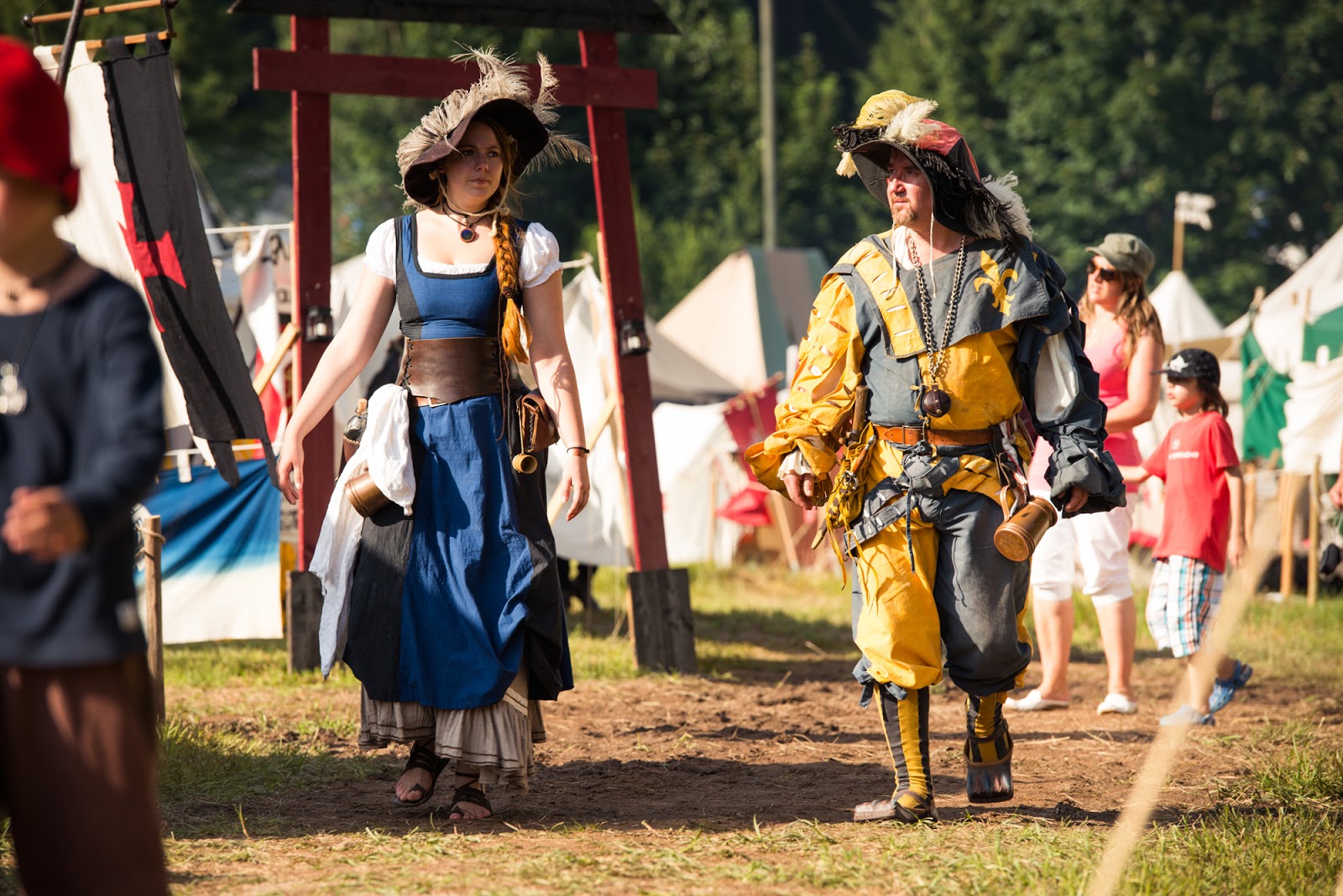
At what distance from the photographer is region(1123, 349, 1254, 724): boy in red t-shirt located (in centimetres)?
618

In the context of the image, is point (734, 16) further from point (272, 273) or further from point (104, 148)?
point (104, 148)

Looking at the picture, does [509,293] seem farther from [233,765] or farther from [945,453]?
[233,765]

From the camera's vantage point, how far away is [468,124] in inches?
167

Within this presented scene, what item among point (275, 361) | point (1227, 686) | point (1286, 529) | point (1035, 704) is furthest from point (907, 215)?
point (1286, 529)

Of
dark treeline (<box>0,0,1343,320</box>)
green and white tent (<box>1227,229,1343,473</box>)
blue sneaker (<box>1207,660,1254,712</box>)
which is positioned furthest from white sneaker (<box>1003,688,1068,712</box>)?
dark treeline (<box>0,0,1343,320</box>)

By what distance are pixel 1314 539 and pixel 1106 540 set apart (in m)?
5.33

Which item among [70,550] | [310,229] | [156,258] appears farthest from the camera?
[310,229]

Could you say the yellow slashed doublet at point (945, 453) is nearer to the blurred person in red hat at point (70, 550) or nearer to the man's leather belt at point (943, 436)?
the man's leather belt at point (943, 436)

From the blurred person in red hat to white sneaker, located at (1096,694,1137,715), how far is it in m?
4.63

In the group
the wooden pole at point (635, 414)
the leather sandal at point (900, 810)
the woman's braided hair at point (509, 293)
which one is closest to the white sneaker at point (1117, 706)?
the wooden pole at point (635, 414)

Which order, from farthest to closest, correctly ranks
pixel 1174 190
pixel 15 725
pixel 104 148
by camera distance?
pixel 1174 190 → pixel 104 148 → pixel 15 725

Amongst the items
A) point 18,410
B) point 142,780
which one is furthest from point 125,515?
point 142,780

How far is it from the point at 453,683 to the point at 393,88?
3231mm

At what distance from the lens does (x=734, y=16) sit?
33844mm
